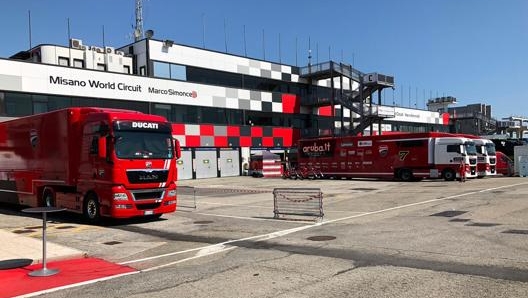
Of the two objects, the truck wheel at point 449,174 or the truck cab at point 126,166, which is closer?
the truck cab at point 126,166

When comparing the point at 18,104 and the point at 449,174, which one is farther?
the point at 449,174

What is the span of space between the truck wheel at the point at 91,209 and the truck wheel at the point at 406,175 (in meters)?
24.6

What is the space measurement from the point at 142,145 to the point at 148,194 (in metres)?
1.53

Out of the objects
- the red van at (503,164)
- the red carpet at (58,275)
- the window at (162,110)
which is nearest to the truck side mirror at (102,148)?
the red carpet at (58,275)

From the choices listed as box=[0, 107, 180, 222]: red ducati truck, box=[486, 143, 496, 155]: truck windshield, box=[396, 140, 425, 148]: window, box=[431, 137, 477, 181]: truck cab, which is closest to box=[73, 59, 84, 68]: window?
box=[0, 107, 180, 222]: red ducati truck

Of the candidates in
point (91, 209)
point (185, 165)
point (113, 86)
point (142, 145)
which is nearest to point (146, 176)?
point (142, 145)

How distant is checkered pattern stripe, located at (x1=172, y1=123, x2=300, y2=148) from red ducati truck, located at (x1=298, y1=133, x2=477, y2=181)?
27.2ft

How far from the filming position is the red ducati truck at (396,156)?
32469 millimetres

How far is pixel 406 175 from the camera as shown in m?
34.9

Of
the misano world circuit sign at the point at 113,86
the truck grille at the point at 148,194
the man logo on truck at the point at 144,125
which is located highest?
the misano world circuit sign at the point at 113,86

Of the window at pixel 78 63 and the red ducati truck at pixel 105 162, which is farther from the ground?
the window at pixel 78 63

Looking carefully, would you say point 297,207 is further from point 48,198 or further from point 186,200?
point 48,198

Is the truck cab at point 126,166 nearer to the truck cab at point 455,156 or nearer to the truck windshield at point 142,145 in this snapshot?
the truck windshield at point 142,145

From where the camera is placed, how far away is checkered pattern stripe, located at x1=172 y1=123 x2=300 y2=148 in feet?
142
